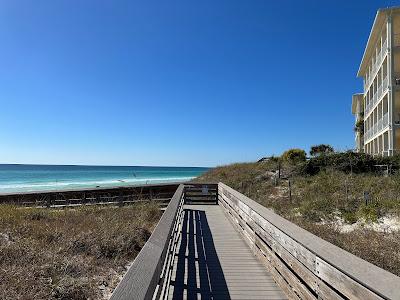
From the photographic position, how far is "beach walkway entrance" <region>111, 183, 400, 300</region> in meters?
2.64

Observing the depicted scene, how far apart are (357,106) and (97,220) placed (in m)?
48.2

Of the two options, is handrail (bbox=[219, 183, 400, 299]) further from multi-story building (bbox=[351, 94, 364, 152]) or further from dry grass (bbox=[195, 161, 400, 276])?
multi-story building (bbox=[351, 94, 364, 152])

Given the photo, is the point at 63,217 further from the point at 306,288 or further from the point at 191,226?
the point at 306,288

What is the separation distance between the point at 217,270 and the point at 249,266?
0.58 meters

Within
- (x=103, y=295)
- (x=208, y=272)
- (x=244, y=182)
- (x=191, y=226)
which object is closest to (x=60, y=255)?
(x=103, y=295)

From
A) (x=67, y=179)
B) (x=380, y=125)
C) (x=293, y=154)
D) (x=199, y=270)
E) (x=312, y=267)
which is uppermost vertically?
(x=380, y=125)

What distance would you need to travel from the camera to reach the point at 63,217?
1193 centimetres

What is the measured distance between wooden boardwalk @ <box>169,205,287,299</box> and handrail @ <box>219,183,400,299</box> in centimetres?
27

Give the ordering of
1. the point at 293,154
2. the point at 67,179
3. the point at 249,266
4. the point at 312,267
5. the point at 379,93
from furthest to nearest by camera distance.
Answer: the point at 67,179, the point at 293,154, the point at 379,93, the point at 249,266, the point at 312,267

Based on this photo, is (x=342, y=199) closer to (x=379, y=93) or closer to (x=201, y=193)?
(x=201, y=193)

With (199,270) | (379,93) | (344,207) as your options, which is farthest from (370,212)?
(379,93)

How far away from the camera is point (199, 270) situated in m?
6.54

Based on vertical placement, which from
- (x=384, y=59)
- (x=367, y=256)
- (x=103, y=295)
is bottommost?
(x=103, y=295)

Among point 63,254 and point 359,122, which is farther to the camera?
point 359,122
